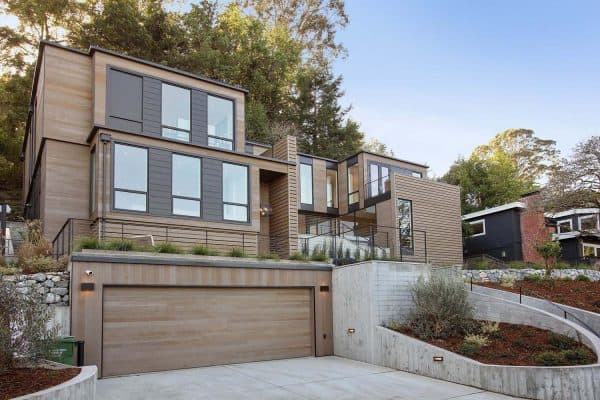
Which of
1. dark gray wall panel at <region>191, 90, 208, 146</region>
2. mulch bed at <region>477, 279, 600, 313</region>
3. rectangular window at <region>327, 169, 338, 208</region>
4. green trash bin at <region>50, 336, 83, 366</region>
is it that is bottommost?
green trash bin at <region>50, 336, 83, 366</region>

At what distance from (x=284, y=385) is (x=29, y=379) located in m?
4.52

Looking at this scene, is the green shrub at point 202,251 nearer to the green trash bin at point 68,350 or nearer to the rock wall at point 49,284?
the rock wall at point 49,284

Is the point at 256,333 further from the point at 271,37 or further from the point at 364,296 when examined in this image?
the point at 271,37

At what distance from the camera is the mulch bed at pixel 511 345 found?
9.88m

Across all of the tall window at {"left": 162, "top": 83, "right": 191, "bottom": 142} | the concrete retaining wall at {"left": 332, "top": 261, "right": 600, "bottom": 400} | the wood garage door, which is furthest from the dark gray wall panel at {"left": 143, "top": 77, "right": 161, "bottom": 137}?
the concrete retaining wall at {"left": 332, "top": 261, "right": 600, "bottom": 400}

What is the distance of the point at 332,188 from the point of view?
23.2 metres

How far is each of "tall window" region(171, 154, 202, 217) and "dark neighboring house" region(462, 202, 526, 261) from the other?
15.3m

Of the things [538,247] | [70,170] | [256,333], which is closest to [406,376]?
[256,333]

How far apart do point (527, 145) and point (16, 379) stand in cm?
4437

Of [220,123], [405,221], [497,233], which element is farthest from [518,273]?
[220,123]

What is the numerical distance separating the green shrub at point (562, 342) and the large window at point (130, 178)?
32.7ft

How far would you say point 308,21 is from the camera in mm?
34500

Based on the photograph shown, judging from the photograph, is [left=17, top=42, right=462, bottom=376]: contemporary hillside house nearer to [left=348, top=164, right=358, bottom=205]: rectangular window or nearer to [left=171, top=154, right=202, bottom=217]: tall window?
[left=171, top=154, right=202, bottom=217]: tall window

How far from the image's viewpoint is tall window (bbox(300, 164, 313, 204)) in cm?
2157
